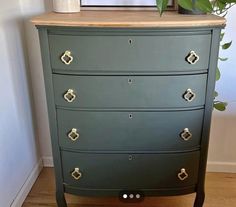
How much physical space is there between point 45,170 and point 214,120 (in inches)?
48.1

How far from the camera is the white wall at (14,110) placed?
5.12 feet

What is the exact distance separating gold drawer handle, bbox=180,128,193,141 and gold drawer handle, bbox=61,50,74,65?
0.63 m

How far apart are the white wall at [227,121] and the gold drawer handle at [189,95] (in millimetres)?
555

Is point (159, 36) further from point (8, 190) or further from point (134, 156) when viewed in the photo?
point (8, 190)

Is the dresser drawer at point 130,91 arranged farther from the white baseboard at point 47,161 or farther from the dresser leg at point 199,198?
the white baseboard at point 47,161

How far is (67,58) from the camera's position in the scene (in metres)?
1.31

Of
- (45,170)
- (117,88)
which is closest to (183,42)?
(117,88)

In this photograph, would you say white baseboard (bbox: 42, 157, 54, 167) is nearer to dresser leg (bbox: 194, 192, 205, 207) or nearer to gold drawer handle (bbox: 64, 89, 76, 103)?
gold drawer handle (bbox: 64, 89, 76, 103)

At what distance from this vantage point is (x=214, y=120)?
1938 millimetres

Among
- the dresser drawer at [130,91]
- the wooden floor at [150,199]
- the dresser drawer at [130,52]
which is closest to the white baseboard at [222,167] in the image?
the wooden floor at [150,199]

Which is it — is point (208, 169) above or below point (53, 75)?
below

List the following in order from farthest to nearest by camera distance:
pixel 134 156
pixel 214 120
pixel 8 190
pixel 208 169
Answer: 1. pixel 208 169
2. pixel 214 120
3. pixel 8 190
4. pixel 134 156

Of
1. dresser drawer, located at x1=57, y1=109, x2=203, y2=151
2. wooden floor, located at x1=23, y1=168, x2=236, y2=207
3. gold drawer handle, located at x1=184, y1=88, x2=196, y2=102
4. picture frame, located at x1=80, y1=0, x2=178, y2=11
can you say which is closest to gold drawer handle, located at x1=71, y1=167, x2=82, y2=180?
dresser drawer, located at x1=57, y1=109, x2=203, y2=151

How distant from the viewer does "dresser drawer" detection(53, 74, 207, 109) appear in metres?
1.33
